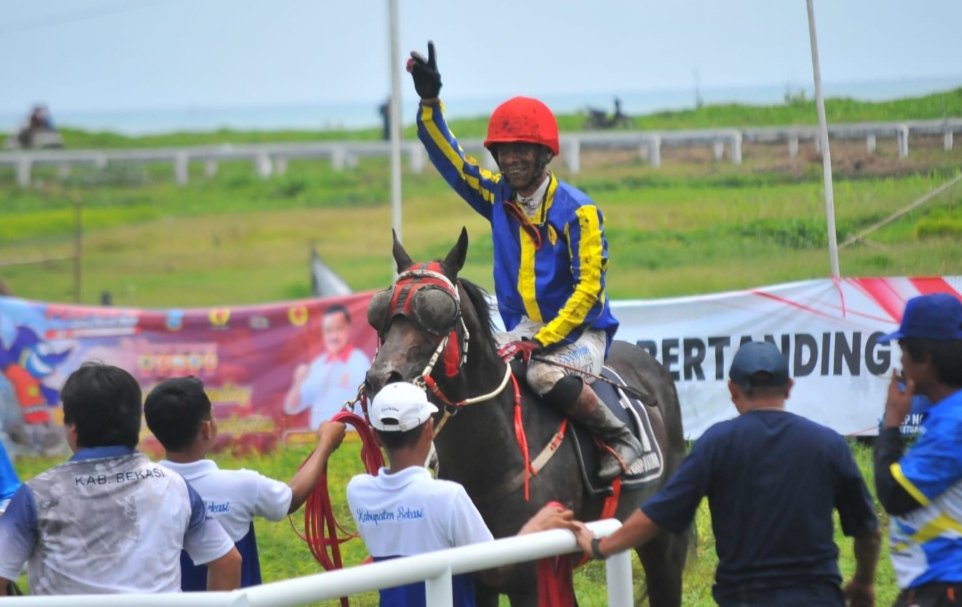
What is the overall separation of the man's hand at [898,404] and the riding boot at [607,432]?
1.96m

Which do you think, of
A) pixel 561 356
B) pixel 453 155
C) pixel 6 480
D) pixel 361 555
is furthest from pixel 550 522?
pixel 361 555

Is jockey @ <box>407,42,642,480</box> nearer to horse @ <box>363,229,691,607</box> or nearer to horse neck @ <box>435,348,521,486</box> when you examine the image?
horse @ <box>363,229,691,607</box>

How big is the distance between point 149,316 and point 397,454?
25.6 feet

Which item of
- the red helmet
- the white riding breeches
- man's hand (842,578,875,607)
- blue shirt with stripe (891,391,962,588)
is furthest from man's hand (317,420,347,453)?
blue shirt with stripe (891,391,962,588)

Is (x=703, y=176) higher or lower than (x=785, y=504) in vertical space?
higher

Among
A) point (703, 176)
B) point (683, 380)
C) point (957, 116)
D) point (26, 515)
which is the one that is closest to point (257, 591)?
point (26, 515)

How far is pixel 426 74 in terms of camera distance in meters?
5.99

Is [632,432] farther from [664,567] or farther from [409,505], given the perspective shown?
[409,505]

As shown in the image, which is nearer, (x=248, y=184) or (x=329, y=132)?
(x=248, y=184)

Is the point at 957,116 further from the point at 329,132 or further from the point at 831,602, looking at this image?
the point at 329,132

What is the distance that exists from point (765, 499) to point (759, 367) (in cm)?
40

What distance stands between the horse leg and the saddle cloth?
407mm

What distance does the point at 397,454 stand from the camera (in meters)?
3.91

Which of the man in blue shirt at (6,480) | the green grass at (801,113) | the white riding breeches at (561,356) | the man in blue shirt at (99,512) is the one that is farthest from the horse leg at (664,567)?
the green grass at (801,113)
